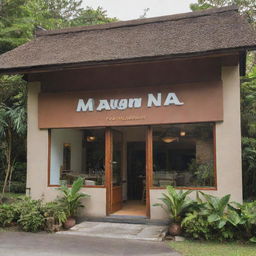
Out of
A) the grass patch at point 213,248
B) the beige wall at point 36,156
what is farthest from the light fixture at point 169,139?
the grass patch at point 213,248

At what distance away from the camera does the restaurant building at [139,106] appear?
28.2 ft

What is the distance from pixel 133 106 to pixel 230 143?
2.87m

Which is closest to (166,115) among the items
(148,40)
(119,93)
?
(119,93)

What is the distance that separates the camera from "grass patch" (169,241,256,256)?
6355 millimetres

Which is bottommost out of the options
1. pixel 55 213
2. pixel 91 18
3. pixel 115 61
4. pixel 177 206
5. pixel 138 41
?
pixel 55 213

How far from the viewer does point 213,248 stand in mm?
6777

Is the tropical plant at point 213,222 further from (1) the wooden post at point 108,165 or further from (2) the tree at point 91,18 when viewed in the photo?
(2) the tree at point 91,18

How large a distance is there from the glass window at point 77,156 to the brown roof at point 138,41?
2239mm

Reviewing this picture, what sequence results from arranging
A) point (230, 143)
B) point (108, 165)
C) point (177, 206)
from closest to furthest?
1. point (177, 206)
2. point (230, 143)
3. point (108, 165)

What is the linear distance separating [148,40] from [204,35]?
1.66 metres

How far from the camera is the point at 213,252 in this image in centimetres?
646

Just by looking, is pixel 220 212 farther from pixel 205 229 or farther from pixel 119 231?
pixel 119 231

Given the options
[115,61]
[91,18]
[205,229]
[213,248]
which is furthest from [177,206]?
[91,18]

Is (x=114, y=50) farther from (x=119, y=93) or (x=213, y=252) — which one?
(x=213, y=252)
